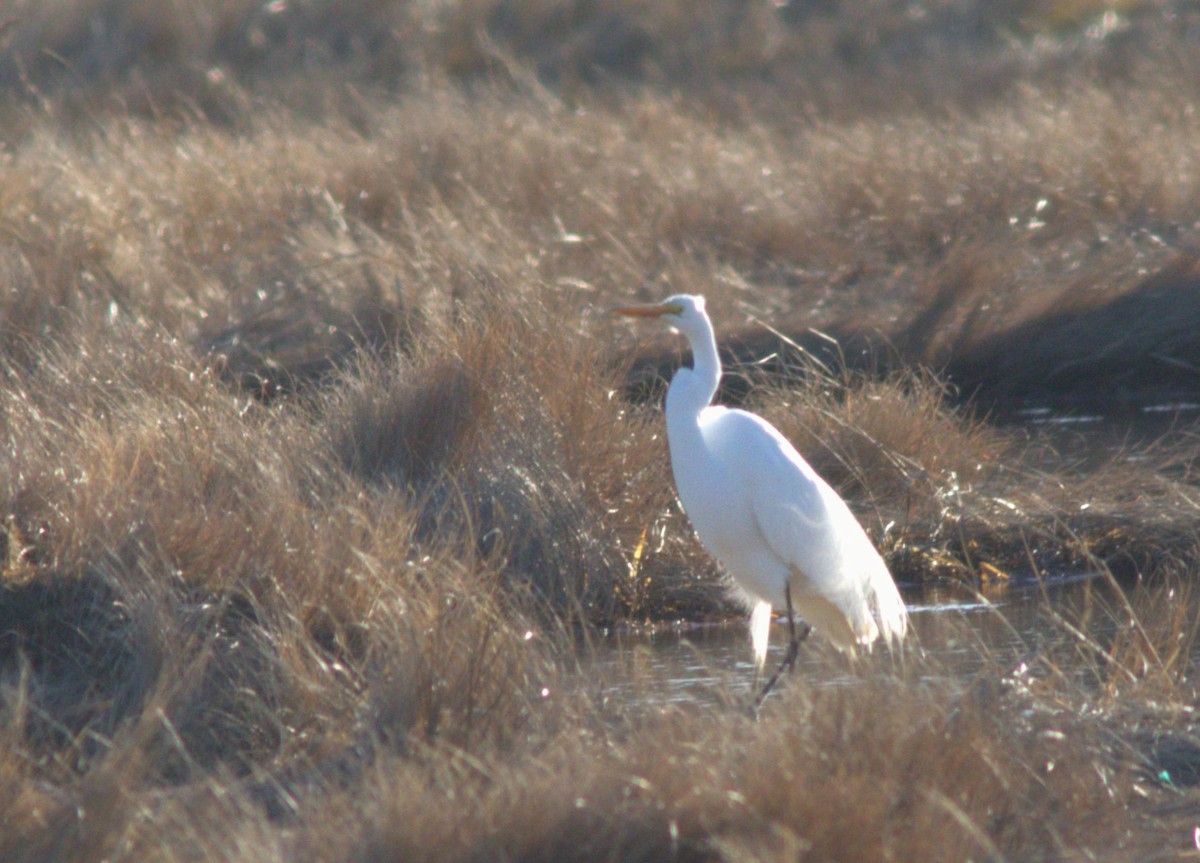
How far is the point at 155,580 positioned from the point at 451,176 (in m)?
6.57

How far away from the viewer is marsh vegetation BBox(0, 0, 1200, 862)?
3.16 meters

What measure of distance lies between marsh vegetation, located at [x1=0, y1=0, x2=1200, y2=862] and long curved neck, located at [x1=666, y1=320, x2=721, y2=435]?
667mm

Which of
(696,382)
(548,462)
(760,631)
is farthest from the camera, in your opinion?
(548,462)

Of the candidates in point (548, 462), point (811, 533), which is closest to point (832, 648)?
point (811, 533)

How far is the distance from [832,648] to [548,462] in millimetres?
1201

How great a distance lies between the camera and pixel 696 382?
16.2ft

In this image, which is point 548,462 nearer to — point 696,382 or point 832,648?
point 696,382

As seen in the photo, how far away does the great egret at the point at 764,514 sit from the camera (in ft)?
15.7

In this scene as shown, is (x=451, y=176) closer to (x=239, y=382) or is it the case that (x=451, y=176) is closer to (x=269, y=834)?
(x=239, y=382)

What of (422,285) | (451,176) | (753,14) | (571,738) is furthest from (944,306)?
(753,14)

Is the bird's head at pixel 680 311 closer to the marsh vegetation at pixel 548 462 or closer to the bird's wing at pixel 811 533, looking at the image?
the bird's wing at pixel 811 533

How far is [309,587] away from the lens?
467 centimetres

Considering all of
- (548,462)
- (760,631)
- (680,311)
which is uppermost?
(680,311)

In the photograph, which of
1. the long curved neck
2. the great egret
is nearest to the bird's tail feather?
the great egret
